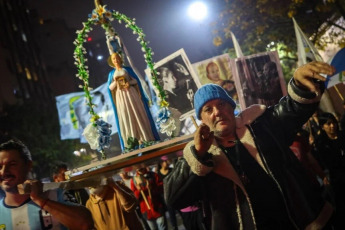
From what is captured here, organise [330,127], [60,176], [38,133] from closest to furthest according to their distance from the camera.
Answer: [330,127], [60,176], [38,133]

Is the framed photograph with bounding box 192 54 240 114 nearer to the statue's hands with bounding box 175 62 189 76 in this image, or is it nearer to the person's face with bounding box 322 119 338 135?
the statue's hands with bounding box 175 62 189 76

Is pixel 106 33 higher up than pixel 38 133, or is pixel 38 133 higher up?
pixel 38 133

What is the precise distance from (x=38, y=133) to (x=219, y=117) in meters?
32.8

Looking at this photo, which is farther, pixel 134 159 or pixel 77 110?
pixel 77 110

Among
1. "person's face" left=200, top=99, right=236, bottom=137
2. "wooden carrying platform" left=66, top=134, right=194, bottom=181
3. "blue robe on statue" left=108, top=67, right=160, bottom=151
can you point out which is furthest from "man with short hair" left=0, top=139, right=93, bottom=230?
"blue robe on statue" left=108, top=67, right=160, bottom=151

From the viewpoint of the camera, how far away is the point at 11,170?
3.03 meters

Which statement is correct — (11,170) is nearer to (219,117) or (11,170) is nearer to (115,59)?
(219,117)

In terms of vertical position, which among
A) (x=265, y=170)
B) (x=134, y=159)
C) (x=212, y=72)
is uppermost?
→ (x=212, y=72)

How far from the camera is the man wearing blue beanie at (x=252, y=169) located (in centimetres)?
261

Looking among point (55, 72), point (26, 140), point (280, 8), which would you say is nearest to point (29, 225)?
point (280, 8)

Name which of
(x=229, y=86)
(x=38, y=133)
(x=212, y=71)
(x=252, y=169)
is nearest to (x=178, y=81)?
(x=212, y=71)

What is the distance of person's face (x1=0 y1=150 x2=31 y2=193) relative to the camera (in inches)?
119

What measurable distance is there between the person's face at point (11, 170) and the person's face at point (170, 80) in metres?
3.49

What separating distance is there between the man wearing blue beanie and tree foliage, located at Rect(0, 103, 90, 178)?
2734 centimetres
